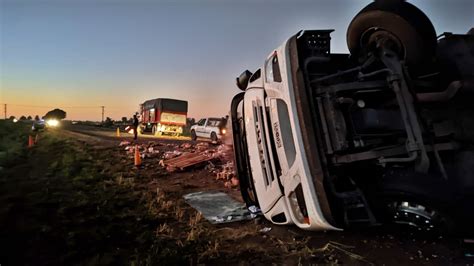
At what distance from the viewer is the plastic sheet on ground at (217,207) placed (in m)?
4.28

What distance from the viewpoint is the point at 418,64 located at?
3102mm

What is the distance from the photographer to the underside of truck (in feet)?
9.05

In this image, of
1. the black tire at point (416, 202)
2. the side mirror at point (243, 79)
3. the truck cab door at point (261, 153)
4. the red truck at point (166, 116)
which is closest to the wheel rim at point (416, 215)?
the black tire at point (416, 202)

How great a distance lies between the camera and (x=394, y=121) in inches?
122

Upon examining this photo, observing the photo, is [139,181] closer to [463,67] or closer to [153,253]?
[153,253]

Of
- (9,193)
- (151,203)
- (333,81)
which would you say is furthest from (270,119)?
(9,193)

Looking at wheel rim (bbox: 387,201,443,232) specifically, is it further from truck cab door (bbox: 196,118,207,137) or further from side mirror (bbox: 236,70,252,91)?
truck cab door (bbox: 196,118,207,137)

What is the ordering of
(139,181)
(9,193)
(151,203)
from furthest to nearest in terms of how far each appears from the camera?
(139,181) → (9,193) → (151,203)

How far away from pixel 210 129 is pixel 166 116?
724 centimetres

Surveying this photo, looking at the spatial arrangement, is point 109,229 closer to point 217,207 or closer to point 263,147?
point 217,207

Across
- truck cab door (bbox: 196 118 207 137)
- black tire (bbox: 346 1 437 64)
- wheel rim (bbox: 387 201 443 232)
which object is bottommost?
wheel rim (bbox: 387 201 443 232)

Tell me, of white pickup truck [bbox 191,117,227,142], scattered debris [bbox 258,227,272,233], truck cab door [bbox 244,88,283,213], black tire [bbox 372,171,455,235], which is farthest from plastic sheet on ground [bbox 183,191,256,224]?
white pickup truck [bbox 191,117,227,142]

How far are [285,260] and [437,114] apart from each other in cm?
226

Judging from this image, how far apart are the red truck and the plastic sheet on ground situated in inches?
724
